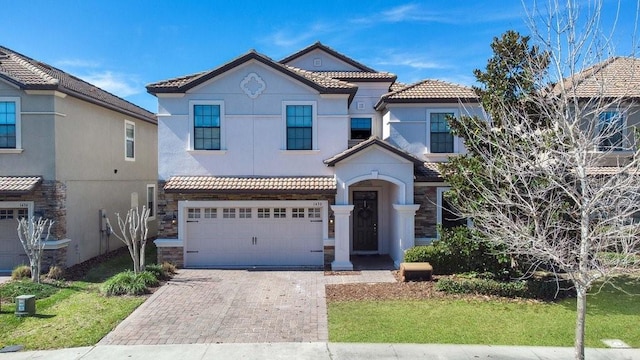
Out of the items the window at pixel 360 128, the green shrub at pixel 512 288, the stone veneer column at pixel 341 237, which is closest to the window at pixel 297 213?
the stone veneer column at pixel 341 237

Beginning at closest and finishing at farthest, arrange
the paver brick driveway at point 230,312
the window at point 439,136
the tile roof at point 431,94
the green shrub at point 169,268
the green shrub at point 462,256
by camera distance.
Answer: the paver brick driveway at point 230,312, the green shrub at point 462,256, the green shrub at point 169,268, the tile roof at point 431,94, the window at point 439,136

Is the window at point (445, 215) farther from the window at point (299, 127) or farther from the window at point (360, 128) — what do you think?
the window at point (299, 127)

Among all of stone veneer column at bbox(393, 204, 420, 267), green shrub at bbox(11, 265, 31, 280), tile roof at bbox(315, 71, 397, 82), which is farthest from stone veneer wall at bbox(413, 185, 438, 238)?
green shrub at bbox(11, 265, 31, 280)

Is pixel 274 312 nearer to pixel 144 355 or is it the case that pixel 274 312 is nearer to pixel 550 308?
pixel 144 355

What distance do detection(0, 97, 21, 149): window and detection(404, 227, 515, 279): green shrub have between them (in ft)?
43.6

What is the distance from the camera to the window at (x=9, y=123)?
44.5ft

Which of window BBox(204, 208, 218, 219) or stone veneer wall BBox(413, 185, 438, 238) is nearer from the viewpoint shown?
window BBox(204, 208, 218, 219)

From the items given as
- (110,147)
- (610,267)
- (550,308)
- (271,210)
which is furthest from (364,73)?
(610,267)

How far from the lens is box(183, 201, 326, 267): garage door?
48.0 ft

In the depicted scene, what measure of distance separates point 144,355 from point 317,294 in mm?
4921

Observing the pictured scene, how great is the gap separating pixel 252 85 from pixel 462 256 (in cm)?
910

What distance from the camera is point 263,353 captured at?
7.44 m

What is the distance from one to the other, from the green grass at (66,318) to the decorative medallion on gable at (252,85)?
769 cm

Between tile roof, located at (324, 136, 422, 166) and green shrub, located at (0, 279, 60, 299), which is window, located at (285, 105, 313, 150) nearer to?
tile roof, located at (324, 136, 422, 166)
